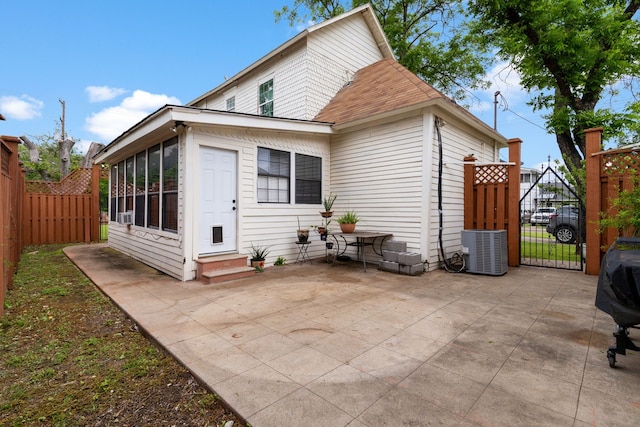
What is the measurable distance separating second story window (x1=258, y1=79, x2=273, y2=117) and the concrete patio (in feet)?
22.8

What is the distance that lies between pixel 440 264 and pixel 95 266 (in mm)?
7371

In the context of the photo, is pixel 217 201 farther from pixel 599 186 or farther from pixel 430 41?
pixel 430 41

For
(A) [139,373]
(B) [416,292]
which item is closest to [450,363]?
(B) [416,292]

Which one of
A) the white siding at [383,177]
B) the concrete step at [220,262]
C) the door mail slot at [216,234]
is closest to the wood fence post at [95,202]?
the door mail slot at [216,234]

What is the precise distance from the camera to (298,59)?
9.02 meters

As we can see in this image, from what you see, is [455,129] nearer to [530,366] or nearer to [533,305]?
[533,305]

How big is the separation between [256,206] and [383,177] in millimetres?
2807

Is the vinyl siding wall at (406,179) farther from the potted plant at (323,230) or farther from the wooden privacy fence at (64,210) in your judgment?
the wooden privacy fence at (64,210)

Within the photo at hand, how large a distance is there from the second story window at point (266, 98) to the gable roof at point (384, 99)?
84.9 inches

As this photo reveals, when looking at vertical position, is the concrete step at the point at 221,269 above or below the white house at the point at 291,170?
below

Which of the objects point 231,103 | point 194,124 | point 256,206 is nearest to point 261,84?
point 231,103

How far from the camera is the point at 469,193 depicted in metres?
6.92

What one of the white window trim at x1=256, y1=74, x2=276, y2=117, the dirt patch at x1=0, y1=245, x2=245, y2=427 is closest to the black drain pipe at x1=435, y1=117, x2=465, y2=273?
the dirt patch at x1=0, y1=245, x2=245, y2=427

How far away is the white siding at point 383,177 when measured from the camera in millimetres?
6102
